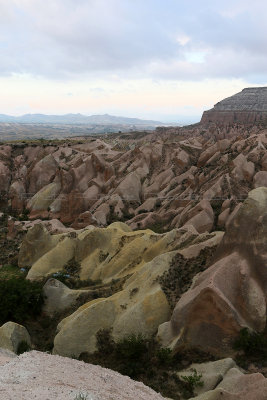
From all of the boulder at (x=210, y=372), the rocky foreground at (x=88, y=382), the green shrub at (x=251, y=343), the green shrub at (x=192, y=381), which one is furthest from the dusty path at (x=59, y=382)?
the green shrub at (x=251, y=343)

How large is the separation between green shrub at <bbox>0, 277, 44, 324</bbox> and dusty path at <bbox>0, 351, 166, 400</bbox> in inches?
506

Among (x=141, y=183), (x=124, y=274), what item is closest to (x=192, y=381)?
(x=124, y=274)

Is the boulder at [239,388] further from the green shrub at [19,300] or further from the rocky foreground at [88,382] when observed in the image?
the green shrub at [19,300]

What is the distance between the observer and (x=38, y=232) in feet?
142

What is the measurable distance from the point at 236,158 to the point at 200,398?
43.3 metres

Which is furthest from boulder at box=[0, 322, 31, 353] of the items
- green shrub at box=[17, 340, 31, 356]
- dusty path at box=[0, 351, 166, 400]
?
dusty path at box=[0, 351, 166, 400]

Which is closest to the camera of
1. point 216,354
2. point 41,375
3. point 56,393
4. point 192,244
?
point 56,393

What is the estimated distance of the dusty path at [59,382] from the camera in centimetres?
1362

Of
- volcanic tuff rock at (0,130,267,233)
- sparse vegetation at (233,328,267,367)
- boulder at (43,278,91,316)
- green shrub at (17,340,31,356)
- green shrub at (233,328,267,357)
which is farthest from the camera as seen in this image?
volcanic tuff rock at (0,130,267,233)

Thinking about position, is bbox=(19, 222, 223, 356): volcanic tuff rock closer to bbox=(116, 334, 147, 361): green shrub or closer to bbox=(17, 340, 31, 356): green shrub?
bbox=(116, 334, 147, 361): green shrub

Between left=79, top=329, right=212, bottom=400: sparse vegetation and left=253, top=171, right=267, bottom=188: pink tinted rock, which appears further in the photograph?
left=253, top=171, right=267, bottom=188: pink tinted rock

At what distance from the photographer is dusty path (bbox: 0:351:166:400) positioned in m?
13.6

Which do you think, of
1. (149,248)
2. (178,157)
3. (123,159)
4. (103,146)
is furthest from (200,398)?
(103,146)

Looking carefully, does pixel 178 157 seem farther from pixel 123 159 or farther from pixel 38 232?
pixel 38 232
